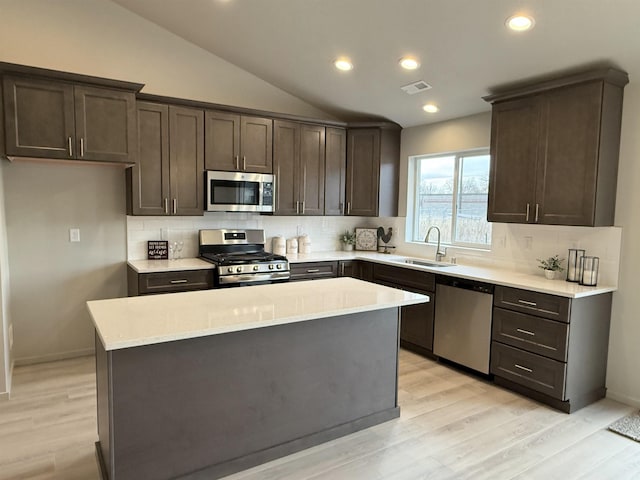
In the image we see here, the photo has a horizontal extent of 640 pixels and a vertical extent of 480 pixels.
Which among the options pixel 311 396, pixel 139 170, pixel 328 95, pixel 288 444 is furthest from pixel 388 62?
pixel 288 444

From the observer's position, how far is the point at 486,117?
13.3 ft

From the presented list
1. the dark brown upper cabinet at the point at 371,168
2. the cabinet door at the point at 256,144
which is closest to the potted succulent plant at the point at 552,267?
the dark brown upper cabinet at the point at 371,168

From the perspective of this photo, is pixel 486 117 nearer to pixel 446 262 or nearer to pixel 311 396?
pixel 446 262

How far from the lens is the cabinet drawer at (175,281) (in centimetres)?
364

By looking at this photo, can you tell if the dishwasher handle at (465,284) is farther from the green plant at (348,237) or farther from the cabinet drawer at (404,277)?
the green plant at (348,237)

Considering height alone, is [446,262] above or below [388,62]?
below

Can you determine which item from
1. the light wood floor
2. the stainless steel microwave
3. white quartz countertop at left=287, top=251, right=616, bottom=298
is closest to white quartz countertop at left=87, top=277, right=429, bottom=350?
the light wood floor

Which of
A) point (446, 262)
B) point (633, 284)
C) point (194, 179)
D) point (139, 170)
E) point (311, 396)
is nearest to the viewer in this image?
point (311, 396)

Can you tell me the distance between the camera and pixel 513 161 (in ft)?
11.6

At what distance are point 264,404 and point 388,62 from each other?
2807mm

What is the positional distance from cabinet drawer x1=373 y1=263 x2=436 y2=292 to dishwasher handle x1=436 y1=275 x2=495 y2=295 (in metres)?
0.10

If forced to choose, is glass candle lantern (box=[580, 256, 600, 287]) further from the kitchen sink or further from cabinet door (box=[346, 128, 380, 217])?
cabinet door (box=[346, 128, 380, 217])

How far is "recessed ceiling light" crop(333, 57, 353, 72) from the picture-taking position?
372 centimetres

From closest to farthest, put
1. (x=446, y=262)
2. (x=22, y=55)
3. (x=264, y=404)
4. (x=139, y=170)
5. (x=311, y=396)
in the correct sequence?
(x=264, y=404)
(x=311, y=396)
(x=22, y=55)
(x=139, y=170)
(x=446, y=262)
